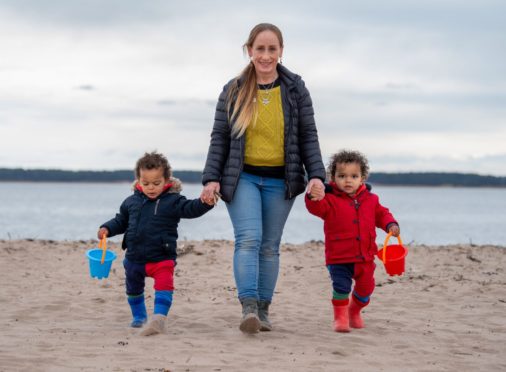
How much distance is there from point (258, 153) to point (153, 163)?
0.92 meters

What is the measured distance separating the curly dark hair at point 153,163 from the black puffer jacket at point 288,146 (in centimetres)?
47

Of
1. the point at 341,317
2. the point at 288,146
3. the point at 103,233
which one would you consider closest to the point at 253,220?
the point at 288,146

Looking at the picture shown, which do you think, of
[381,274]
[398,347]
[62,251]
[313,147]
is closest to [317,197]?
[313,147]

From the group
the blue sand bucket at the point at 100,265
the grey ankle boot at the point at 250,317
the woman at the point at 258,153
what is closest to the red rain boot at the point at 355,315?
the woman at the point at 258,153

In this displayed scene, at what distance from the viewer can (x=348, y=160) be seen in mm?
6293

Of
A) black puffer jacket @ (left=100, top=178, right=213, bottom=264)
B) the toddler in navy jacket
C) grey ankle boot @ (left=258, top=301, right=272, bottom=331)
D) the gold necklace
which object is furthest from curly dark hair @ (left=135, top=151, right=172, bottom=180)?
grey ankle boot @ (left=258, top=301, right=272, bottom=331)

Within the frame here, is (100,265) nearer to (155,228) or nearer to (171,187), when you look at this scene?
(155,228)

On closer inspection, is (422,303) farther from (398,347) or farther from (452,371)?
(452,371)

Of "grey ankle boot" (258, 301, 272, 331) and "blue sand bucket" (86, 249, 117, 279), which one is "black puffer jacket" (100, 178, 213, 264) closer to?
"blue sand bucket" (86, 249, 117, 279)

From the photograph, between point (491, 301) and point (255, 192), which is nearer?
point (255, 192)

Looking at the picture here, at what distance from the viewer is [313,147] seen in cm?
593

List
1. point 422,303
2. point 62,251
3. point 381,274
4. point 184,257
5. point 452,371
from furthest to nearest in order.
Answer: point 62,251
point 184,257
point 381,274
point 422,303
point 452,371

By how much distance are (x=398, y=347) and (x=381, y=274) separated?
421 cm

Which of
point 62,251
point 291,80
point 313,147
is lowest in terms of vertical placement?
point 62,251
